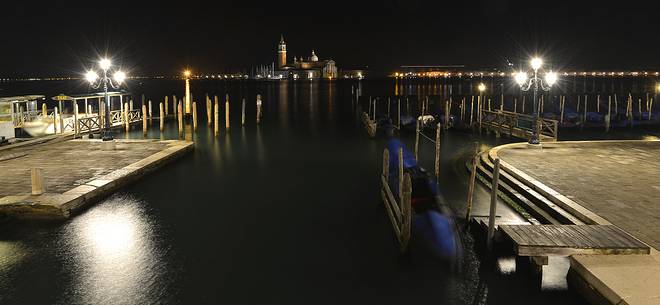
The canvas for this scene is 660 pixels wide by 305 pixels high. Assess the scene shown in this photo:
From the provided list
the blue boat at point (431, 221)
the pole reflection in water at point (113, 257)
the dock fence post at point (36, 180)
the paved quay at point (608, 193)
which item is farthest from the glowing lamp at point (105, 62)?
the paved quay at point (608, 193)

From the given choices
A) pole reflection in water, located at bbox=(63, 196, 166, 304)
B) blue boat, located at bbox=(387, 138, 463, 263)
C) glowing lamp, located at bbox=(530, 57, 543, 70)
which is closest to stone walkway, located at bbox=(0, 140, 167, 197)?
pole reflection in water, located at bbox=(63, 196, 166, 304)

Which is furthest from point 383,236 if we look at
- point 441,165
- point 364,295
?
point 441,165

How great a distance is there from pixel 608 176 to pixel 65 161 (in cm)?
1631

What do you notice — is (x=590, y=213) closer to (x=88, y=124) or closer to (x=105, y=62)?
(x=105, y=62)

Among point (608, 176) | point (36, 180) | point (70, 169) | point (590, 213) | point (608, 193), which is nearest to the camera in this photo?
point (590, 213)

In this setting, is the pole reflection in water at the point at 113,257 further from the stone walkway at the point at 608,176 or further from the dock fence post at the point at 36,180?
→ the stone walkway at the point at 608,176

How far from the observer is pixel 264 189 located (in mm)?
15250

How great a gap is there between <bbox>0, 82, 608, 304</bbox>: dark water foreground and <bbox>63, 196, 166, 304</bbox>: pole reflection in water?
23 millimetres

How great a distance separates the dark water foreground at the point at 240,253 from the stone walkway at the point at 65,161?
1283mm

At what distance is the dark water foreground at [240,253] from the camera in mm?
8086

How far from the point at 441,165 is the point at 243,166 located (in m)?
7.56

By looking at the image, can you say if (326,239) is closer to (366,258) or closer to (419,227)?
(366,258)

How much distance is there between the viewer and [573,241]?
789 cm

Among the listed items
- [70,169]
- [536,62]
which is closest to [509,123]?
[536,62]
